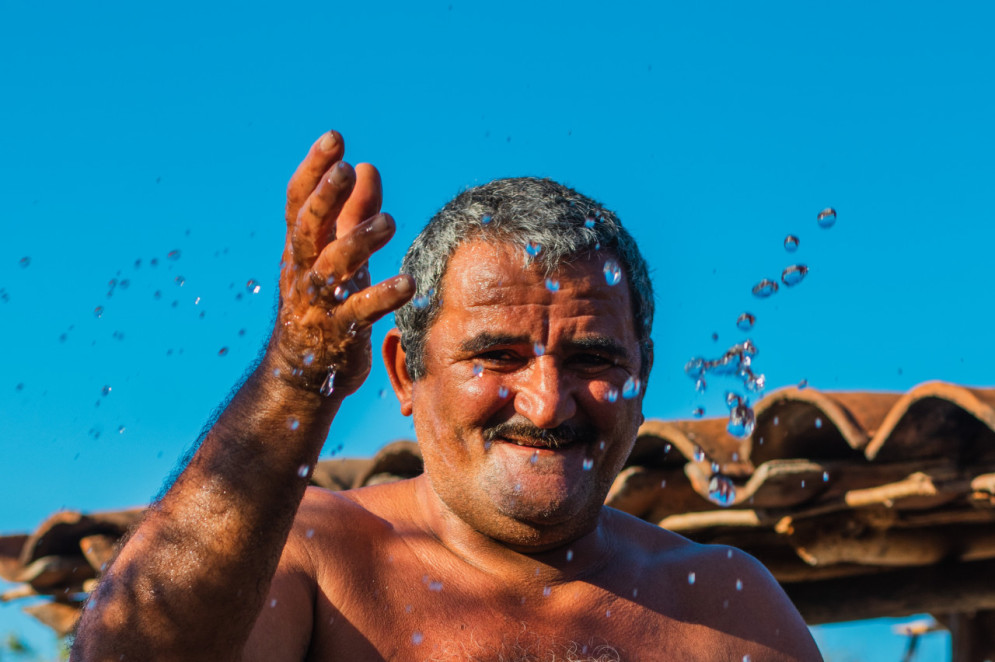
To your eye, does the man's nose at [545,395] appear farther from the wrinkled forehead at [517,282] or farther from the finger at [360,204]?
the finger at [360,204]

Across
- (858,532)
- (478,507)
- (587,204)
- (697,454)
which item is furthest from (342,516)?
(858,532)

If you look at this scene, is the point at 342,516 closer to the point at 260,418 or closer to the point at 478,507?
the point at 478,507

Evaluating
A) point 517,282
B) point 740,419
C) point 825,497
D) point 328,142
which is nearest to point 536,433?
point 517,282

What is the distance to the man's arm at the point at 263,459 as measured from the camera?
5.53 feet

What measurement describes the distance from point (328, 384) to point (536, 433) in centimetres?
68

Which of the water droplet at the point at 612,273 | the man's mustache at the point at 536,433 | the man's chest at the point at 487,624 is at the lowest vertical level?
the man's chest at the point at 487,624

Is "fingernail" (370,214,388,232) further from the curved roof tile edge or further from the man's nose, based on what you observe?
the curved roof tile edge

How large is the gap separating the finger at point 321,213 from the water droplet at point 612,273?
3.23ft

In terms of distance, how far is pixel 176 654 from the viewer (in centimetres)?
169

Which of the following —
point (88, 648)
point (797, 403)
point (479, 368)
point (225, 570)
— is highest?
point (797, 403)

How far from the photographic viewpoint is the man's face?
7.70ft

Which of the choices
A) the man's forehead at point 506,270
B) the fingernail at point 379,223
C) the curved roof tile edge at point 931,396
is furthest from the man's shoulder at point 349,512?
the curved roof tile edge at point 931,396

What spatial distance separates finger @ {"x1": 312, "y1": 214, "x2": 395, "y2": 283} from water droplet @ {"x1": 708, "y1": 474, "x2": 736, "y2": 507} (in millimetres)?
2165

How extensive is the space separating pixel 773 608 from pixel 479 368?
3.73ft
